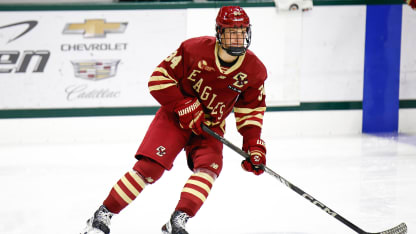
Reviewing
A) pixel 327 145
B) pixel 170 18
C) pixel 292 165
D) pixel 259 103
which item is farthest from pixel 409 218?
pixel 170 18

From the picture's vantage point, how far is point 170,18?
593 centimetres

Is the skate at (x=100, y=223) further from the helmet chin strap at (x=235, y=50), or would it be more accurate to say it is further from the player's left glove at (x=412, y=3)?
the player's left glove at (x=412, y=3)

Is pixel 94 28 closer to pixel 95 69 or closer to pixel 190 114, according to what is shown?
pixel 95 69

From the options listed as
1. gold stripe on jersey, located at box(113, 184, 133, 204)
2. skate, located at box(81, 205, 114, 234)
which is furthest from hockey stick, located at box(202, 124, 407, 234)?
skate, located at box(81, 205, 114, 234)

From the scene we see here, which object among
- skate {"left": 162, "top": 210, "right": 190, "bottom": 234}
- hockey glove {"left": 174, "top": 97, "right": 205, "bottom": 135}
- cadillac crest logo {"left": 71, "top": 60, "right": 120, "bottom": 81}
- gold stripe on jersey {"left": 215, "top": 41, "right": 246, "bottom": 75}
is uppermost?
gold stripe on jersey {"left": 215, "top": 41, "right": 246, "bottom": 75}

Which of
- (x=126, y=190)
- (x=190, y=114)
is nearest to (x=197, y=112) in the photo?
(x=190, y=114)

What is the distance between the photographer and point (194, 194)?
2.90 metres

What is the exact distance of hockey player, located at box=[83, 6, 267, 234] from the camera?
2924mm

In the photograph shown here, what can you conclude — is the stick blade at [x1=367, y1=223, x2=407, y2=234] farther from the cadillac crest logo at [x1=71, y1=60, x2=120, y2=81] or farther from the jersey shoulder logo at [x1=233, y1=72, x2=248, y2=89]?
the cadillac crest logo at [x1=71, y1=60, x2=120, y2=81]

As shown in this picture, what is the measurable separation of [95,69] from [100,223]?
3.09m

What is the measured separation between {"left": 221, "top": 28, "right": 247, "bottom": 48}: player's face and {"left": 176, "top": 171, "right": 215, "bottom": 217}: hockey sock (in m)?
0.62

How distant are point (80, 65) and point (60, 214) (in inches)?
96.7

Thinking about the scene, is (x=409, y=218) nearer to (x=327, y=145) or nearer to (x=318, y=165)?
(x=318, y=165)

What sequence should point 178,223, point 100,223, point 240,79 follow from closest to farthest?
point 178,223 → point 100,223 → point 240,79
